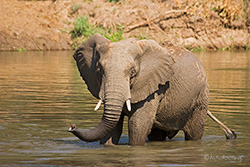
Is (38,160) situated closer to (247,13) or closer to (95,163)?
(95,163)

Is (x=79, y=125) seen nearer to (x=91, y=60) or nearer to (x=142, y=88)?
(x=91, y=60)

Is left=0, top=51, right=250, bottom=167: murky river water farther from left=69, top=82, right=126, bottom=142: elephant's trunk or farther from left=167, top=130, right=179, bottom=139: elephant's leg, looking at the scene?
left=69, top=82, right=126, bottom=142: elephant's trunk

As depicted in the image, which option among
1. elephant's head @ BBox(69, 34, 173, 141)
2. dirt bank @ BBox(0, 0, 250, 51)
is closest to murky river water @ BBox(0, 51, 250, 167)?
elephant's head @ BBox(69, 34, 173, 141)

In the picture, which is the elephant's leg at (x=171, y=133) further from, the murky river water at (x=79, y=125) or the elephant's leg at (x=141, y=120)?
the elephant's leg at (x=141, y=120)

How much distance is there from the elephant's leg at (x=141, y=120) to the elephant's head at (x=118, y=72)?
0.65ft

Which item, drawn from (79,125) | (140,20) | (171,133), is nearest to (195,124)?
(171,133)

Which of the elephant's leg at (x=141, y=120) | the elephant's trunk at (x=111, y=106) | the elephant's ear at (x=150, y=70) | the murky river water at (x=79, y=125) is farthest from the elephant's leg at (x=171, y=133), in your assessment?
the elephant's trunk at (x=111, y=106)

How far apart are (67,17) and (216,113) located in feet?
83.4

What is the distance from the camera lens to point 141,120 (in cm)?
765

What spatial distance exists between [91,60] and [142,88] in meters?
0.82

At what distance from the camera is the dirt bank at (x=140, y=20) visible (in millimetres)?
33656

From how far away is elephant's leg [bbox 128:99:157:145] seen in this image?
301 inches

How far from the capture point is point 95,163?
6.77m

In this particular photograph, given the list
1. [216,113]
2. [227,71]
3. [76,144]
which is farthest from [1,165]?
[227,71]
